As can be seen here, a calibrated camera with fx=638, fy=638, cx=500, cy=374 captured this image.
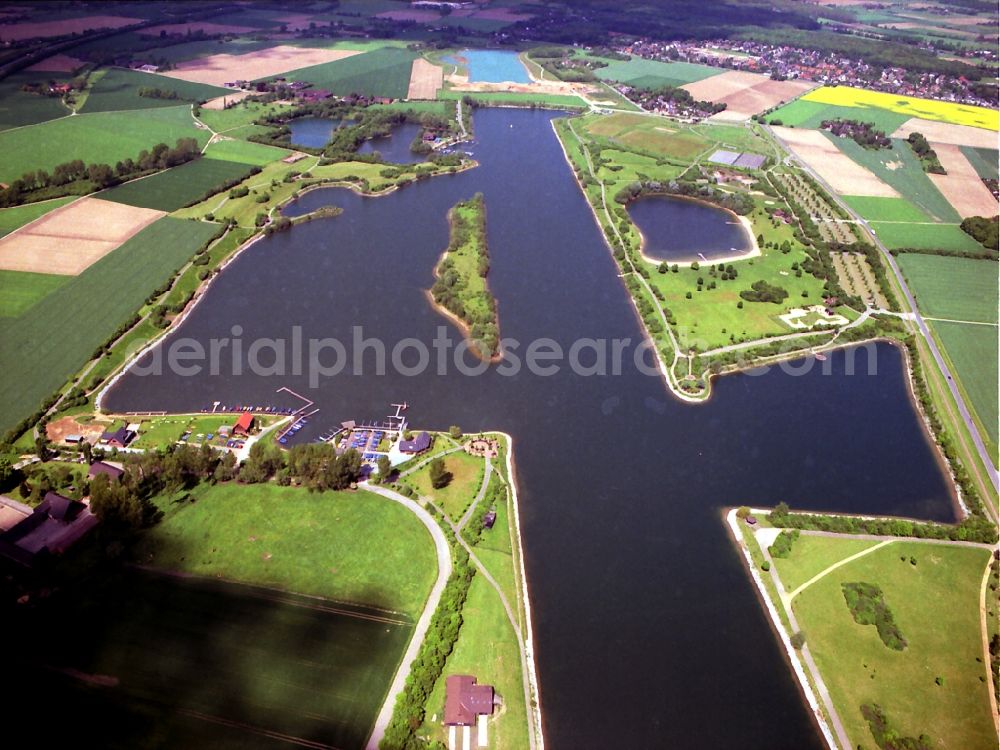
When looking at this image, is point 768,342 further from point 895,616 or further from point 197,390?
point 197,390

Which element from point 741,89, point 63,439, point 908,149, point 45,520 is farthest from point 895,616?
point 741,89

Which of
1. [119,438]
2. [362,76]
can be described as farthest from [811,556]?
[362,76]

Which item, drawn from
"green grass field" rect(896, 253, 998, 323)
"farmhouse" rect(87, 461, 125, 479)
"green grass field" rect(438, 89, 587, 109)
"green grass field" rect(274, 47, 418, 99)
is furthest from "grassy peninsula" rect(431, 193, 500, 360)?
"green grass field" rect(274, 47, 418, 99)

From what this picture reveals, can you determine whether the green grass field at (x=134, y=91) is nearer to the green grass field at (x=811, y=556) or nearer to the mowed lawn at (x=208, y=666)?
the mowed lawn at (x=208, y=666)

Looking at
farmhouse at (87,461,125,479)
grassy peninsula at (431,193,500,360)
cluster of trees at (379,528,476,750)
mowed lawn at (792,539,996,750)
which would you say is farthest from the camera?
grassy peninsula at (431,193,500,360)

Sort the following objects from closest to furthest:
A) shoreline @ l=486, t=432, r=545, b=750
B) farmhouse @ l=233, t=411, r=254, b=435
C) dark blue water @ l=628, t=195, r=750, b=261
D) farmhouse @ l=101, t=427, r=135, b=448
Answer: shoreline @ l=486, t=432, r=545, b=750 → farmhouse @ l=101, t=427, r=135, b=448 → farmhouse @ l=233, t=411, r=254, b=435 → dark blue water @ l=628, t=195, r=750, b=261

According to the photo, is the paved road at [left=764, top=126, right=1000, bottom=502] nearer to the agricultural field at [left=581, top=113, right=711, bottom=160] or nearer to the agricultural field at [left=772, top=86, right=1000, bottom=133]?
the agricultural field at [left=581, top=113, right=711, bottom=160]
